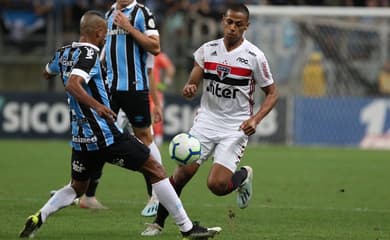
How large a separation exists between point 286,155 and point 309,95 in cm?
356

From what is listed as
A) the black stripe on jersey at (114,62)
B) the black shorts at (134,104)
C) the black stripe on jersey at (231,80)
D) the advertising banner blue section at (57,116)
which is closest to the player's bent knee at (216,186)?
the black stripe on jersey at (231,80)

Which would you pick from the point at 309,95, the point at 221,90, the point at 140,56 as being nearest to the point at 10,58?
the point at 309,95

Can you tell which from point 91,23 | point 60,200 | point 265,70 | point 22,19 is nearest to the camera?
point 91,23

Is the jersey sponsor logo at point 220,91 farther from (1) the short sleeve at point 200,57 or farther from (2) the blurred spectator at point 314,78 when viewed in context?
(2) the blurred spectator at point 314,78

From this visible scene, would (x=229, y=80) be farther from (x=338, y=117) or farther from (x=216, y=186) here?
(x=338, y=117)

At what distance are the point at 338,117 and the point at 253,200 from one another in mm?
11226

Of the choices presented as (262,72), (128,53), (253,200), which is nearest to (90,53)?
(262,72)

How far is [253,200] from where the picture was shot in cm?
1223

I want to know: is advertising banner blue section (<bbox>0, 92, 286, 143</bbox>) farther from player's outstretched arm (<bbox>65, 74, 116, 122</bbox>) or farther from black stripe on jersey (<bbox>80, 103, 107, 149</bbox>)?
player's outstretched arm (<bbox>65, 74, 116, 122</bbox>)

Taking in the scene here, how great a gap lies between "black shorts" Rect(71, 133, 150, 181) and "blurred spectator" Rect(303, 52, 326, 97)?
596 inches

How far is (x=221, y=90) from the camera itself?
→ 9586 mm

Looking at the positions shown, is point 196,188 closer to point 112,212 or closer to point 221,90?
point 112,212

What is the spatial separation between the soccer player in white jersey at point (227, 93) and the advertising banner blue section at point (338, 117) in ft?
44.5

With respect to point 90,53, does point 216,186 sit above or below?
below
